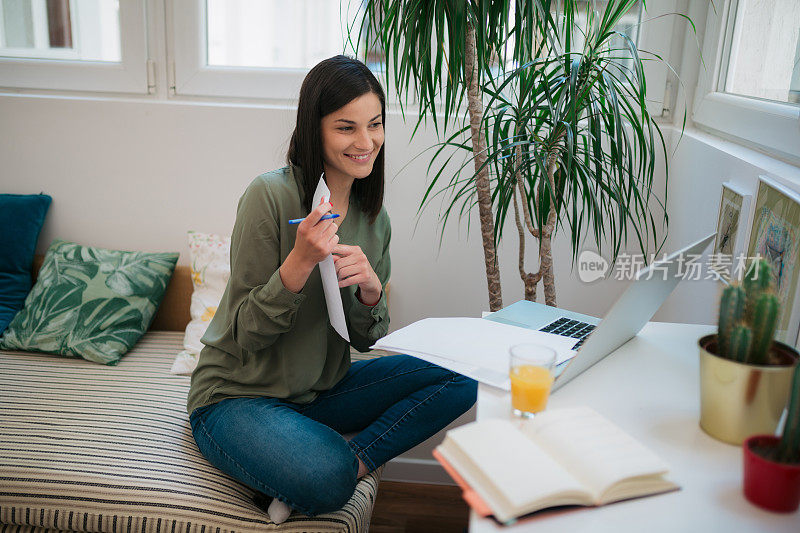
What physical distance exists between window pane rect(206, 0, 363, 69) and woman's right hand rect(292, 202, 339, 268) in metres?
1.15

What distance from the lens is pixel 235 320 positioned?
149cm

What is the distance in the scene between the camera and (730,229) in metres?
1.64

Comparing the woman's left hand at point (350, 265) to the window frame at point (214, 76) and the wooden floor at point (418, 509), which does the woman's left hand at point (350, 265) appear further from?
the window frame at point (214, 76)

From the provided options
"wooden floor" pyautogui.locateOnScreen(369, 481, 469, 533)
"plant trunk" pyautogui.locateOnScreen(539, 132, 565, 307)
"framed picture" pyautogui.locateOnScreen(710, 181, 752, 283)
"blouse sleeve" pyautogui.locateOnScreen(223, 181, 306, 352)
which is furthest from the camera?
"wooden floor" pyautogui.locateOnScreen(369, 481, 469, 533)

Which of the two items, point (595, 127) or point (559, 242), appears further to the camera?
point (559, 242)

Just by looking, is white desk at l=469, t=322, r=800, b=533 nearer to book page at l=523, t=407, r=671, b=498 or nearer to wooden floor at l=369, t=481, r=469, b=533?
book page at l=523, t=407, r=671, b=498

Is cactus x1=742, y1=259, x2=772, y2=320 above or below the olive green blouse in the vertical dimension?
above

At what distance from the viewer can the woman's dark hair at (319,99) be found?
4.91 feet

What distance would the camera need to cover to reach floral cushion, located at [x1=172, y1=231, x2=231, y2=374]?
86.1 inches

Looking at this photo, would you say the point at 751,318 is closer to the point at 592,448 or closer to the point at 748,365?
the point at 748,365

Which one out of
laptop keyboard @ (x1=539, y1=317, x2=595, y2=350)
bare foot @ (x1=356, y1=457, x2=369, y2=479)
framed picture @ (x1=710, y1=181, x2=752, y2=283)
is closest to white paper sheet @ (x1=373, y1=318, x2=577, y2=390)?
laptop keyboard @ (x1=539, y1=317, x2=595, y2=350)

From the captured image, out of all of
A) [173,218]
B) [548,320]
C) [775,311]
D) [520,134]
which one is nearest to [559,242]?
[520,134]

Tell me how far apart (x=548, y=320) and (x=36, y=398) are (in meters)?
1.33

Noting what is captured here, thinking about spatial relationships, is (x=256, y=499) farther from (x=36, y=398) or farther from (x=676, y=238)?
(x=676, y=238)
